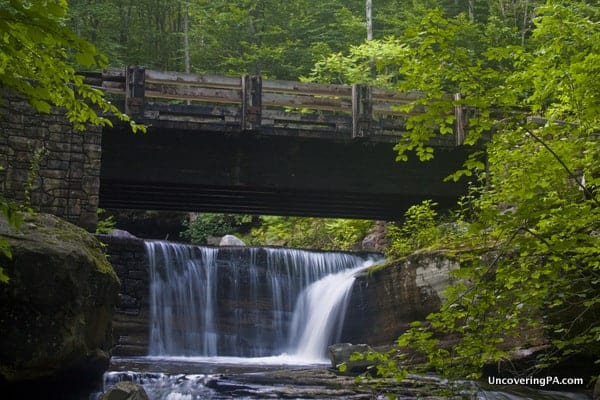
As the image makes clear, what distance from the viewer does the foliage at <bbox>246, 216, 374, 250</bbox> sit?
2450 cm

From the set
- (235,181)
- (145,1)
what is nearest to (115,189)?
(235,181)

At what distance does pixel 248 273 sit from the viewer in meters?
17.5

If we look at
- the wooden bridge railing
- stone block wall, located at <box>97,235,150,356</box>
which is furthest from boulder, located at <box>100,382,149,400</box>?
the wooden bridge railing

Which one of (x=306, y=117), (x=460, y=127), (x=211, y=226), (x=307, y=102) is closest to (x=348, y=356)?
(x=306, y=117)

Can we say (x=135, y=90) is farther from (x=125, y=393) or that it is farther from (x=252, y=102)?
(x=125, y=393)

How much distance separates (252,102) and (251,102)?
22 mm

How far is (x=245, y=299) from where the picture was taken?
17.2 m

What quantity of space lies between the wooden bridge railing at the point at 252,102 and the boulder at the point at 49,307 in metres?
6.28

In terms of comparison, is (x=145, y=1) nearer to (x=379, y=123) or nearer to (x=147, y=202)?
(x=147, y=202)

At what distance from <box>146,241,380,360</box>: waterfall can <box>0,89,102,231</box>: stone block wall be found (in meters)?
3.22

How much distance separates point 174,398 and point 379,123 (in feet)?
28.1

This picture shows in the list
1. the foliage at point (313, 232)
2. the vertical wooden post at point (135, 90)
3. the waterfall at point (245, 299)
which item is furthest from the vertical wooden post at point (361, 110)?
the foliage at point (313, 232)

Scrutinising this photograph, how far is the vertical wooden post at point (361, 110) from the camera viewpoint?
50.4 ft

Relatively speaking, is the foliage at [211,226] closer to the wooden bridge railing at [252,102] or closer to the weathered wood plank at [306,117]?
the wooden bridge railing at [252,102]
